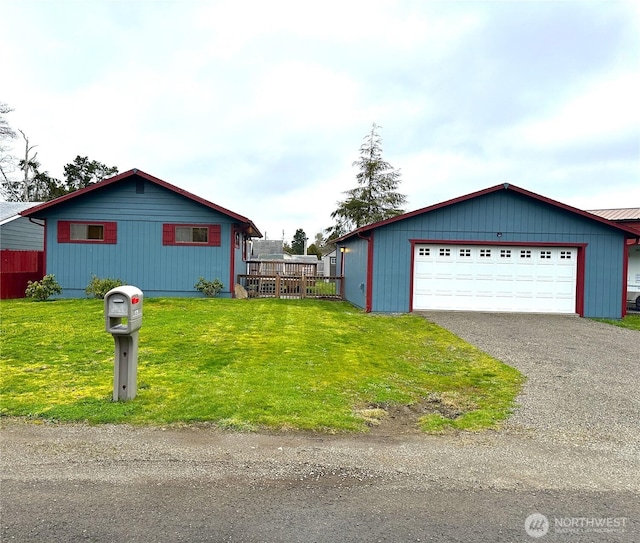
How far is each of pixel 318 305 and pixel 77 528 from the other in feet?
40.9

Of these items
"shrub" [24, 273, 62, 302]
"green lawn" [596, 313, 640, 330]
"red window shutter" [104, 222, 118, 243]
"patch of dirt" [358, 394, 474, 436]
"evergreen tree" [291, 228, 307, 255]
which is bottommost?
"patch of dirt" [358, 394, 474, 436]

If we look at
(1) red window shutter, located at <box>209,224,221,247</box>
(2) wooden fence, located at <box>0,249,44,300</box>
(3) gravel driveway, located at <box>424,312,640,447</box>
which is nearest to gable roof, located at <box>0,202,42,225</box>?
(2) wooden fence, located at <box>0,249,44,300</box>

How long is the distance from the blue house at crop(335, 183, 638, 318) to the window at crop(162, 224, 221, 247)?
5.48 metres

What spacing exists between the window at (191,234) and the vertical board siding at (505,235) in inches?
234

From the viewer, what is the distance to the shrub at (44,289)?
14.4 metres

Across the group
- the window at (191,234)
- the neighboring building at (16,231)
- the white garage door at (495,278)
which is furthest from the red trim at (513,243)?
the neighboring building at (16,231)

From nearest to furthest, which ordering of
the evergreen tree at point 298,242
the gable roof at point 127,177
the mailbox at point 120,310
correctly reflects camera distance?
the mailbox at point 120,310 → the gable roof at point 127,177 → the evergreen tree at point 298,242

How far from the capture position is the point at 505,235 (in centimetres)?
1345

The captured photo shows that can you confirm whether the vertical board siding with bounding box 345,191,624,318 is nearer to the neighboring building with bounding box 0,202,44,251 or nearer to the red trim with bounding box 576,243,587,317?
the red trim with bounding box 576,243,587,317

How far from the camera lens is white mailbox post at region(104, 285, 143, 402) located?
4508 millimetres

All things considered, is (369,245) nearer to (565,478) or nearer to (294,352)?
(294,352)

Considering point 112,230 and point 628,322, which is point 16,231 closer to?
point 112,230

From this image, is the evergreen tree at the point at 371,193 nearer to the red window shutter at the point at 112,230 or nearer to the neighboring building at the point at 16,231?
the neighboring building at the point at 16,231

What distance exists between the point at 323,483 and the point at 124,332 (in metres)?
2.63
